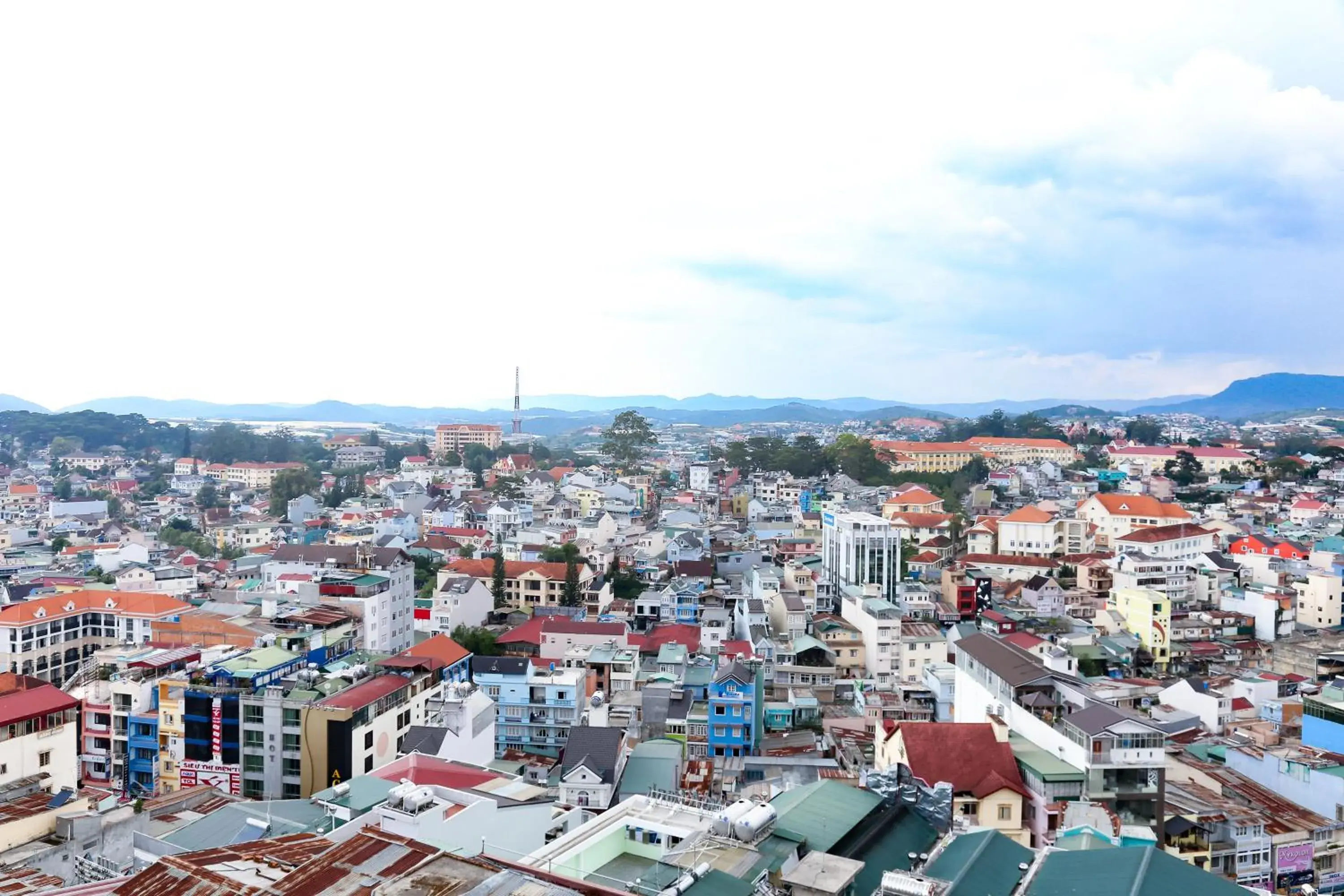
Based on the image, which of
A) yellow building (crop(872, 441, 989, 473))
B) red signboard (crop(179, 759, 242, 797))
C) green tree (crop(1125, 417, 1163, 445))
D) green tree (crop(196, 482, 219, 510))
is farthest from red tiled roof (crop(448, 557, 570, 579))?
green tree (crop(1125, 417, 1163, 445))

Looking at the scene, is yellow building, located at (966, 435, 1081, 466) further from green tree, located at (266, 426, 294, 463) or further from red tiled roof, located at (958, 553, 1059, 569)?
green tree, located at (266, 426, 294, 463)

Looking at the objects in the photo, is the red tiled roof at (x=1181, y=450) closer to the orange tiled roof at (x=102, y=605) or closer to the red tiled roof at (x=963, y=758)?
the red tiled roof at (x=963, y=758)

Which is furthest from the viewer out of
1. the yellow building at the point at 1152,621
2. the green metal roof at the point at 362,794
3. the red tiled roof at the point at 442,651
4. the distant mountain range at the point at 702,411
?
the distant mountain range at the point at 702,411

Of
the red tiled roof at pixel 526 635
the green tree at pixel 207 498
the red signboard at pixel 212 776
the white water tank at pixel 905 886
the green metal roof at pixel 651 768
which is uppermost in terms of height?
the white water tank at pixel 905 886

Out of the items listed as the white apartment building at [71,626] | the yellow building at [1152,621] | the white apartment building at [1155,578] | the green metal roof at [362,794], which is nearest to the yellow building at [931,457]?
the white apartment building at [1155,578]

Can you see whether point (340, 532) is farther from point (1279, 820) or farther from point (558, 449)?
point (558, 449)

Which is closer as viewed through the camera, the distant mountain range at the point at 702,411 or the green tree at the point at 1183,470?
the green tree at the point at 1183,470
